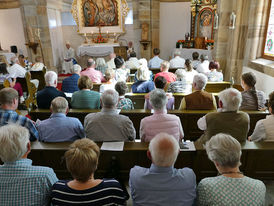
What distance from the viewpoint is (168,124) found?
262 centimetres

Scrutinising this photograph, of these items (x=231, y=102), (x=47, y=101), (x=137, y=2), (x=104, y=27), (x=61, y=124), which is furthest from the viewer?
(x=104, y=27)

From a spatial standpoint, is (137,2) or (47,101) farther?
(137,2)

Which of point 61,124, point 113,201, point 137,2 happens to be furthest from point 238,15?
point 113,201

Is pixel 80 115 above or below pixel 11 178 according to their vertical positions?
below

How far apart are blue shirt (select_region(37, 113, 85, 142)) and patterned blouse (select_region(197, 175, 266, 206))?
1.66 metres

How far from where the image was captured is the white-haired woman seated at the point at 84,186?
1.47 meters

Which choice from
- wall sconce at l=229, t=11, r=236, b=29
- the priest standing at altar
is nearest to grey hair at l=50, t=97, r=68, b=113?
wall sconce at l=229, t=11, r=236, b=29

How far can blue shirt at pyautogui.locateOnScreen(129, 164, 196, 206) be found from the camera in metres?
1.55

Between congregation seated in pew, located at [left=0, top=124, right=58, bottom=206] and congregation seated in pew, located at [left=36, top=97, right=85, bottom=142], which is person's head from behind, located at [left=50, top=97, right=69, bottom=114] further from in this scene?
congregation seated in pew, located at [left=0, top=124, right=58, bottom=206]

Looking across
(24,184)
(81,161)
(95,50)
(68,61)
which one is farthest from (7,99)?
(68,61)

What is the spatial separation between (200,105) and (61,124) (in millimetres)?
1997

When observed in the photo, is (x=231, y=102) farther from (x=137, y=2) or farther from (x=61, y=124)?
(x=137, y=2)

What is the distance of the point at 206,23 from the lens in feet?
33.4

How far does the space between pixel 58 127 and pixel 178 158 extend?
1.39 meters
